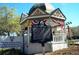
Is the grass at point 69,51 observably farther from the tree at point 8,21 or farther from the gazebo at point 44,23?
the tree at point 8,21

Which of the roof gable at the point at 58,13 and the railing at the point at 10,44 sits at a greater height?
the roof gable at the point at 58,13

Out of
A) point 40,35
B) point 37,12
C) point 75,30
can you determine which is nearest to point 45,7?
point 37,12

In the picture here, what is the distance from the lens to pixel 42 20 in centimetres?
479

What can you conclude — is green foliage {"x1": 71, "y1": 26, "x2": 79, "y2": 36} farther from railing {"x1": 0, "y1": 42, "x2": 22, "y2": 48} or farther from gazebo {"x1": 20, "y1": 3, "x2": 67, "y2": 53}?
railing {"x1": 0, "y1": 42, "x2": 22, "y2": 48}

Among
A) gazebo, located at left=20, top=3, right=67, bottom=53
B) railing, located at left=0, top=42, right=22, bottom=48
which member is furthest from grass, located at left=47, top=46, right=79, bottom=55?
railing, located at left=0, top=42, right=22, bottom=48

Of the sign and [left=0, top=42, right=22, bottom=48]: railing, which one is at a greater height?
the sign

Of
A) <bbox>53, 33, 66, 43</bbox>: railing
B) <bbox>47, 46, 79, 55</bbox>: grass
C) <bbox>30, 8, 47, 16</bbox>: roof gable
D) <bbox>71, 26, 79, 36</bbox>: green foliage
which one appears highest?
<bbox>30, 8, 47, 16</bbox>: roof gable

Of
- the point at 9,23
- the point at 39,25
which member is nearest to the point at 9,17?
the point at 9,23

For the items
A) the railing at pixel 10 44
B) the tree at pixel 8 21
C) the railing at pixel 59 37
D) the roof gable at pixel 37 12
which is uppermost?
the roof gable at pixel 37 12

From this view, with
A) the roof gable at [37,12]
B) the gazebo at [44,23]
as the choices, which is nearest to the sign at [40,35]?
the gazebo at [44,23]

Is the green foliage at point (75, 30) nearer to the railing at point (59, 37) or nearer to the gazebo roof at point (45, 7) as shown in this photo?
the railing at point (59, 37)

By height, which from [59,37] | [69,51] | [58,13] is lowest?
[69,51]

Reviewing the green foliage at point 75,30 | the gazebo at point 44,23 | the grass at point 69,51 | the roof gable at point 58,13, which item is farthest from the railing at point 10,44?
the green foliage at point 75,30

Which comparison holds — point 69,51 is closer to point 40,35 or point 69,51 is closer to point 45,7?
point 40,35
